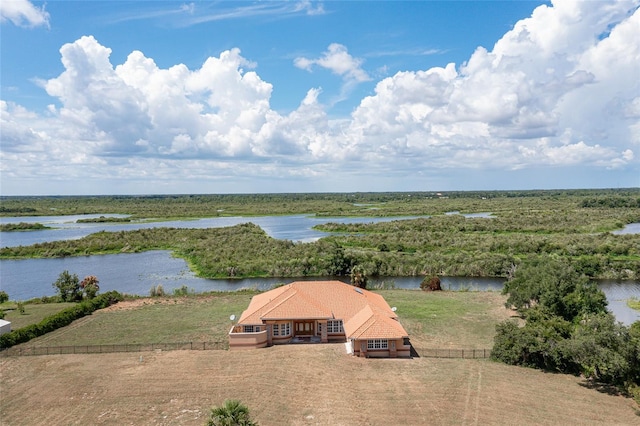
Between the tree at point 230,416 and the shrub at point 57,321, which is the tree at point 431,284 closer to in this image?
the shrub at point 57,321

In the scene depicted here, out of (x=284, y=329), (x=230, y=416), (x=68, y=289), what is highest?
(x=230, y=416)

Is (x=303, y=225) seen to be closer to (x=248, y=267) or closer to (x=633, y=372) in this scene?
(x=248, y=267)

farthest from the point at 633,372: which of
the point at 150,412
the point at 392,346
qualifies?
the point at 150,412

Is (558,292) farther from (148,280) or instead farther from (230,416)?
(148,280)

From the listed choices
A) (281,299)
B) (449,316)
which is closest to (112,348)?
(281,299)

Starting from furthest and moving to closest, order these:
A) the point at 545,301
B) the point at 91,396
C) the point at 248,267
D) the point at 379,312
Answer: the point at 248,267 → the point at 545,301 → the point at 379,312 → the point at 91,396

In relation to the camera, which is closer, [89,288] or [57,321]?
[57,321]
